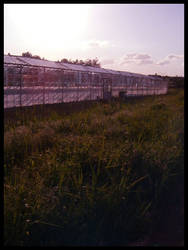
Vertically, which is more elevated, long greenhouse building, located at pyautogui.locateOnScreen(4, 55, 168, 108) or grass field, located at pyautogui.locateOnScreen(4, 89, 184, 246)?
long greenhouse building, located at pyautogui.locateOnScreen(4, 55, 168, 108)

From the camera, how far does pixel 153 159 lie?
3.96 m

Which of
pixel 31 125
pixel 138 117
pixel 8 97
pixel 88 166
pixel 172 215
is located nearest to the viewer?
pixel 172 215

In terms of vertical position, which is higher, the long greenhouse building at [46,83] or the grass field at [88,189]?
the long greenhouse building at [46,83]

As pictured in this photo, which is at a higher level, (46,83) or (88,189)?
(46,83)

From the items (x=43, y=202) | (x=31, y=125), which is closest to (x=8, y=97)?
(x=31, y=125)

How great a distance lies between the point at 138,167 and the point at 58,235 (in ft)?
5.50

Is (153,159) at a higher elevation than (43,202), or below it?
higher

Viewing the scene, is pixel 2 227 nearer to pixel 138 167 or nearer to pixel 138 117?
pixel 138 167

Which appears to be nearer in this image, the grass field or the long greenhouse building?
the grass field

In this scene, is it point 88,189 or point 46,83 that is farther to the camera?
point 46,83

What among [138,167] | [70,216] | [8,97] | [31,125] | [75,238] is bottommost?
[75,238]

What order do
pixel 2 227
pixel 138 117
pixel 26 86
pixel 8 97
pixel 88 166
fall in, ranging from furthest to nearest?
pixel 26 86 → pixel 8 97 → pixel 138 117 → pixel 88 166 → pixel 2 227

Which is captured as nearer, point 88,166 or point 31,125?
point 88,166

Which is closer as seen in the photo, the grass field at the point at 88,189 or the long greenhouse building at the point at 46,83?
the grass field at the point at 88,189
